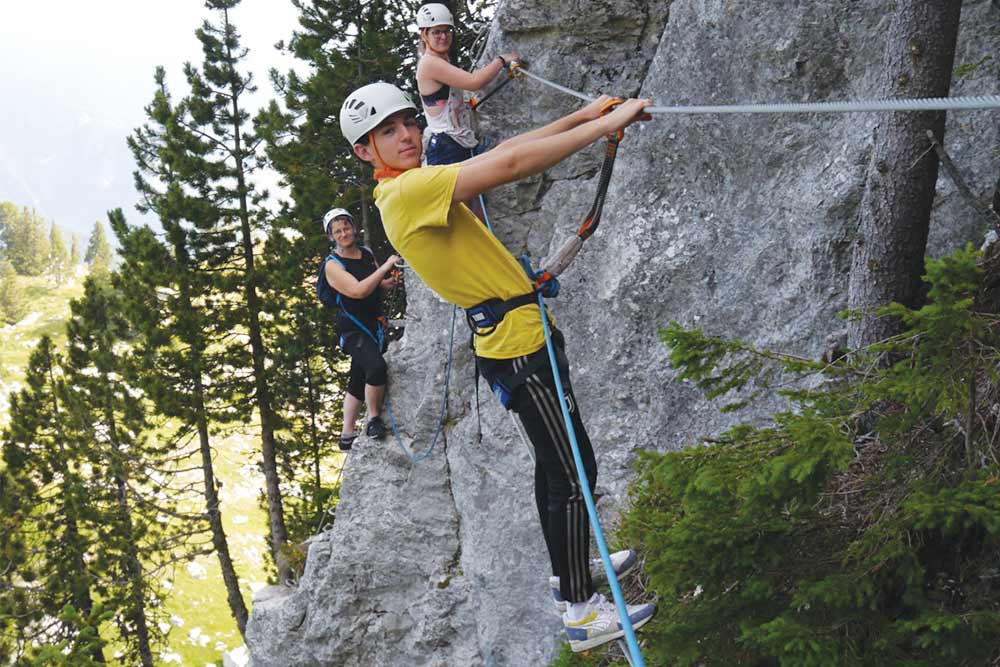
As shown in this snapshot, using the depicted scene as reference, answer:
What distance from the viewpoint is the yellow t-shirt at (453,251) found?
3.25 m

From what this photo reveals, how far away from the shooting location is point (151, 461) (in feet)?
73.5

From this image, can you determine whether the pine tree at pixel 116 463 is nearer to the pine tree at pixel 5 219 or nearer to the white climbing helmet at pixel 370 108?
the white climbing helmet at pixel 370 108

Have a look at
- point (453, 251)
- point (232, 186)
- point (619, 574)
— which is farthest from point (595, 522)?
point (232, 186)

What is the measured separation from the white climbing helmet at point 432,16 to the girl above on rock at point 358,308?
186cm

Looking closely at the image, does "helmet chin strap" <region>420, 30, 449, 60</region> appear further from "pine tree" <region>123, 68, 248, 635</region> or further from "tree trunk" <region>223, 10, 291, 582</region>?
"pine tree" <region>123, 68, 248, 635</region>

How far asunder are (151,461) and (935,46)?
74.4 feet

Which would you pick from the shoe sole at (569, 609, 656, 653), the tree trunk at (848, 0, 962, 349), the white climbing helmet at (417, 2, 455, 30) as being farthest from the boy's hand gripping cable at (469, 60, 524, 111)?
the shoe sole at (569, 609, 656, 653)

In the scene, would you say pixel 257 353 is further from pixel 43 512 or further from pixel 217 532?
pixel 43 512

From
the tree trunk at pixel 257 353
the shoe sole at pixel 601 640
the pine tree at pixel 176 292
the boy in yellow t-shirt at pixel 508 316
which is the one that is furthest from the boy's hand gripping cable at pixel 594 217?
the pine tree at pixel 176 292

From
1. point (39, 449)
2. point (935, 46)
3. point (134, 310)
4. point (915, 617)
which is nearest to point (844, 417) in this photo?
point (915, 617)

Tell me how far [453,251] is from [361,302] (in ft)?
16.3

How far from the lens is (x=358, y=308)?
8.38m

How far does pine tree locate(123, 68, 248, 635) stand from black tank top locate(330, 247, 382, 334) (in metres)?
12.2

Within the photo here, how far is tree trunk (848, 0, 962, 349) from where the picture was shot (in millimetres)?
3398
